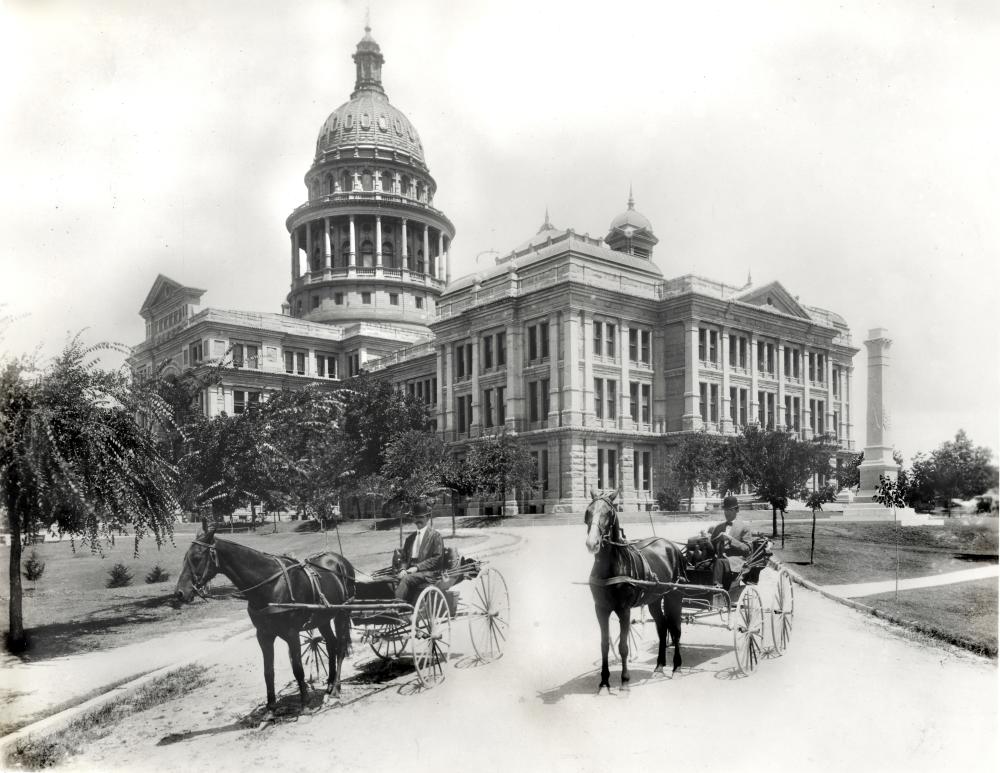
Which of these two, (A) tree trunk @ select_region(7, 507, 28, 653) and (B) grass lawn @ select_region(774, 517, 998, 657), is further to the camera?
(B) grass lawn @ select_region(774, 517, 998, 657)

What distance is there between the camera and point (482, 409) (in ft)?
79.8

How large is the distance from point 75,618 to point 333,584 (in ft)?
14.9

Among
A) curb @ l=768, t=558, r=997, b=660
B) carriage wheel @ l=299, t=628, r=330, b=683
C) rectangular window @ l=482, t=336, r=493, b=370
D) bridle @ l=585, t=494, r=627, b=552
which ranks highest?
rectangular window @ l=482, t=336, r=493, b=370

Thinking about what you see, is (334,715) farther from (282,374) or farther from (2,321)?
(282,374)

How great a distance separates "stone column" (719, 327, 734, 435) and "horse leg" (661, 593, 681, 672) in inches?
899

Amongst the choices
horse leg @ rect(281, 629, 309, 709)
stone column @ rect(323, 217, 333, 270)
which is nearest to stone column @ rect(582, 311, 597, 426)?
horse leg @ rect(281, 629, 309, 709)

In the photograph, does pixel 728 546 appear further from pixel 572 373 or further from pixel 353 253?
pixel 353 253

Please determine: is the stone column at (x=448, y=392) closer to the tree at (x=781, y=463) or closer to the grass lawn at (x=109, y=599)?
the tree at (x=781, y=463)

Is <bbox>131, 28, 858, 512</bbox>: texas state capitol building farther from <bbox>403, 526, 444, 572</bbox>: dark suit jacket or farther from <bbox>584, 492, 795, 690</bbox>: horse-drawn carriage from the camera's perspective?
<bbox>584, 492, 795, 690</bbox>: horse-drawn carriage

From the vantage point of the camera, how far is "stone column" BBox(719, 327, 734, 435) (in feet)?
109

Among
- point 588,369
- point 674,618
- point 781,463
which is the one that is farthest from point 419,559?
point 588,369

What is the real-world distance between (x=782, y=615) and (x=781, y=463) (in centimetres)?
1196

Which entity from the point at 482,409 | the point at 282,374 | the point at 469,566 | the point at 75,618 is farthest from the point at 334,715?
the point at 282,374

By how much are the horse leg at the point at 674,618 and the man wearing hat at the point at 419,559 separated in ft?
10.2
